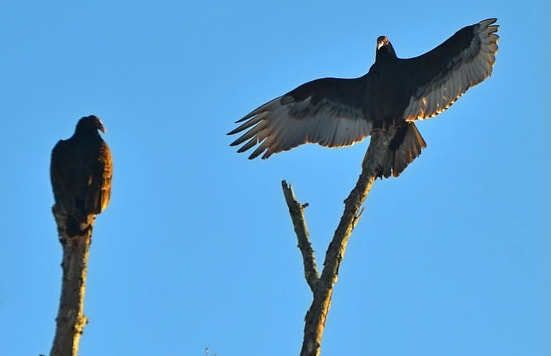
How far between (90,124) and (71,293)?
2.15 metres

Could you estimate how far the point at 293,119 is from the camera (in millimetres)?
8203

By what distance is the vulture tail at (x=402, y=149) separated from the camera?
728cm

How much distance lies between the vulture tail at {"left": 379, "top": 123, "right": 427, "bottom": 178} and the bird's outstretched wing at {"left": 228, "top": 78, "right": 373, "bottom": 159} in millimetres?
337

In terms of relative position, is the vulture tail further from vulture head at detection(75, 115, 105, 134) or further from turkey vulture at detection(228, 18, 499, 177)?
vulture head at detection(75, 115, 105, 134)

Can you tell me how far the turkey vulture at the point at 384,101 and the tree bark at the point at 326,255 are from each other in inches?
45.2

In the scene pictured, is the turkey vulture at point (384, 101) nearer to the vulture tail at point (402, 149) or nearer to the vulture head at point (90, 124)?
the vulture tail at point (402, 149)

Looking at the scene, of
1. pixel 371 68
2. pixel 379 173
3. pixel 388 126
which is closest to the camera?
pixel 379 173

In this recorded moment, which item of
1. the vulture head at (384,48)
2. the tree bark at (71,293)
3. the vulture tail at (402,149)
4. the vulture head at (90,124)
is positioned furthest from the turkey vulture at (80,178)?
the vulture head at (384,48)

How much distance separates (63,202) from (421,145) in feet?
8.66

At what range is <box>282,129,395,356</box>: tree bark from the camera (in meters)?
5.45

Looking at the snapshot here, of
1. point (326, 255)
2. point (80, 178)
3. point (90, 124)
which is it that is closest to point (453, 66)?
point (90, 124)

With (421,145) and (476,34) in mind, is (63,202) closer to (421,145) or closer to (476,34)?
(421,145)

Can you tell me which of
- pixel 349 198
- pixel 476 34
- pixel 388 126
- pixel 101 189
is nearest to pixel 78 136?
pixel 101 189

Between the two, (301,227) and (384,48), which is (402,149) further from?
(301,227)
